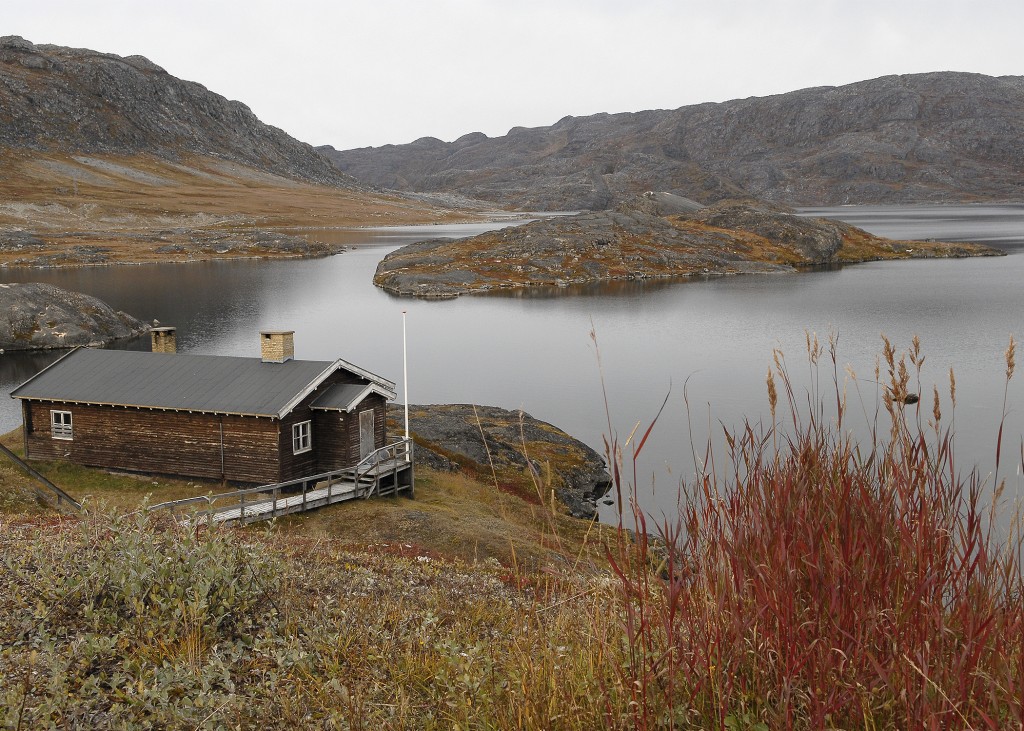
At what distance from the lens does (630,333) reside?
73000 mm

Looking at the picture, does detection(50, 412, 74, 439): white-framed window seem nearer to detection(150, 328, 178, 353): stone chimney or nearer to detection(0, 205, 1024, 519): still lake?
detection(150, 328, 178, 353): stone chimney

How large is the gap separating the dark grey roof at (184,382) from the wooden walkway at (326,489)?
296 cm

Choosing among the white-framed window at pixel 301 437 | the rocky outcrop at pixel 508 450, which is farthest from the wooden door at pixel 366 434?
the rocky outcrop at pixel 508 450

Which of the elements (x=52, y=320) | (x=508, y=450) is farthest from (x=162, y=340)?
(x=52, y=320)

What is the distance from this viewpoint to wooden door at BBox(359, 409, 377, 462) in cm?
3322

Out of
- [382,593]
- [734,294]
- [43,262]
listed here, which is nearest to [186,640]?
[382,593]

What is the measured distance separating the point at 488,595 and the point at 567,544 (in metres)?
11.6

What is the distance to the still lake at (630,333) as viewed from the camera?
1793 inches

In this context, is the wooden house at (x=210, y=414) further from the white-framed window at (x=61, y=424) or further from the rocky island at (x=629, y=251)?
the rocky island at (x=629, y=251)

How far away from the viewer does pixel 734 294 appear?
327 ft

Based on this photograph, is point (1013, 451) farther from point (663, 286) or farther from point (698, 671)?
point (663, 286)

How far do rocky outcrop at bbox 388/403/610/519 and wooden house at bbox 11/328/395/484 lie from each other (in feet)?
19.5

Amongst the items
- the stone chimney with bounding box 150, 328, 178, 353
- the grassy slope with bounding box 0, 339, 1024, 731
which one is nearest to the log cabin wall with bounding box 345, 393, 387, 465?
the stone chimney with bounding box 150, 328, 178, 353

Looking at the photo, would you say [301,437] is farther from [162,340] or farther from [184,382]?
[162,340]
